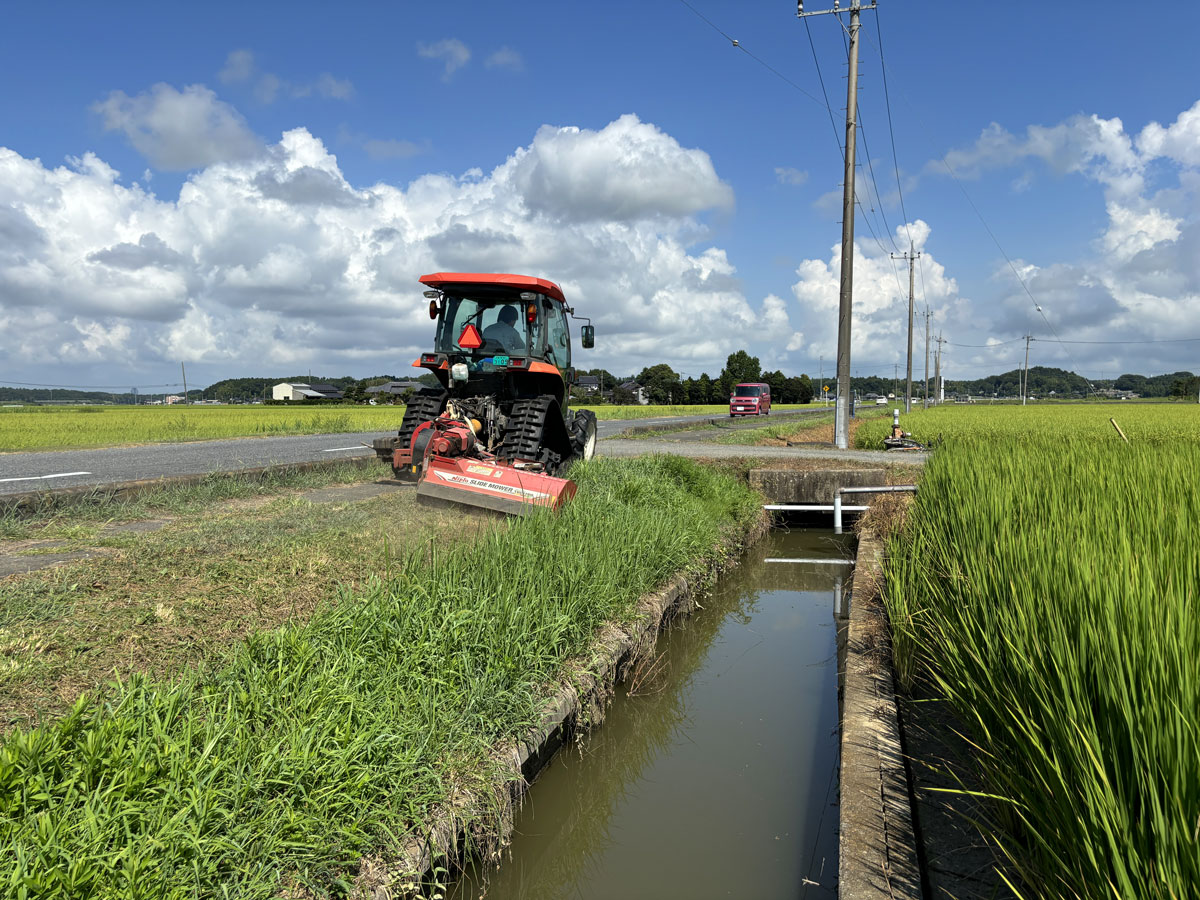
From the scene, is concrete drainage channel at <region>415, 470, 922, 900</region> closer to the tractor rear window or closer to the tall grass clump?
the tall grass clump

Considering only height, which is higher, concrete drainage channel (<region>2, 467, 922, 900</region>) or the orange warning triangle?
the orange warning triangle

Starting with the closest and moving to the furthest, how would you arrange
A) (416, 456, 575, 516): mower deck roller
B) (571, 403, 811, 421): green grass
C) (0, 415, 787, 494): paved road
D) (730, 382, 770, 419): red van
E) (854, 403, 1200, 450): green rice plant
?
(416, 456, 575, 516): mower deck roller → (0, 415, 787, 494): paved road → (854, 403, 1200, 450): green rice plant → (571, 403, 811, 421): green grass → (730, 382, 770, 419): red van

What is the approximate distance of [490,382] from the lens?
8.02 meters

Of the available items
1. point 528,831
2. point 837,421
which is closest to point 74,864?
point 528,831

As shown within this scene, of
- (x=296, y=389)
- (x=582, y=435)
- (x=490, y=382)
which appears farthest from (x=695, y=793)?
(x=296, y=389)

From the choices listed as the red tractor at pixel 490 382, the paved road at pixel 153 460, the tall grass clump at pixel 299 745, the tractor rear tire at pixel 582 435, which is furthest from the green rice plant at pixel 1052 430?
the tall grass clump at pixel 299 745

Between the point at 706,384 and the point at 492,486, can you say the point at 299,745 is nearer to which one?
the point at 492,486

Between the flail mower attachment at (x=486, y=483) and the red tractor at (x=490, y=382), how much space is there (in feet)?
0.11

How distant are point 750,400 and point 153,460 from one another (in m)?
37.2

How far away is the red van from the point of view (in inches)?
1710

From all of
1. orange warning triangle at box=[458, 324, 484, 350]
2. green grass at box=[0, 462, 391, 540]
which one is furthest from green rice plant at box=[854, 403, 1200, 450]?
green grass at box=[0, 462, 391, 540]

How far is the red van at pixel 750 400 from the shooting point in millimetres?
43438

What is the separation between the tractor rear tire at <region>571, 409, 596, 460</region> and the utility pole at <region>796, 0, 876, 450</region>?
25.7ft

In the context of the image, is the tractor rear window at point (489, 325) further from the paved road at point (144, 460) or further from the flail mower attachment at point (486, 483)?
the paved road at point (144, 460)
